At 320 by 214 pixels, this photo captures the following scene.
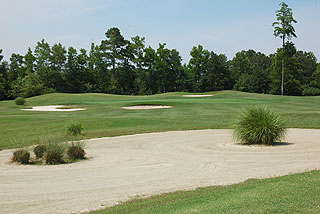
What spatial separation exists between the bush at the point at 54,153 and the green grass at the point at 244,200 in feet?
17.4

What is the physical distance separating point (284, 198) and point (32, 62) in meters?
84.0

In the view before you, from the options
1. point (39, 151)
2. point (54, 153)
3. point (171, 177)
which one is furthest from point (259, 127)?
point (39, 151)

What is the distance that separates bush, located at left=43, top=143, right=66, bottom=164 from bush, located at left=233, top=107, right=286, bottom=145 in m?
6.83

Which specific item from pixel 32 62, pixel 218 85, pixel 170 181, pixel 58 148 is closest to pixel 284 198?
pixel 170 181

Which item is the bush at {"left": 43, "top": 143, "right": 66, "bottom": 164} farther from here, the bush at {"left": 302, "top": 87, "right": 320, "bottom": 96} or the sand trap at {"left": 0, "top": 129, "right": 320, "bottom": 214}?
the bush at {"left": 302, "top": 87, "right": 320, "bottom": 96}

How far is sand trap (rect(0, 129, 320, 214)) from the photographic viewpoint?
7.68 meters

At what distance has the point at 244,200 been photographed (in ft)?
19.6

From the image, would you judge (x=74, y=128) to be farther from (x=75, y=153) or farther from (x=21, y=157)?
(x=21, y=157)

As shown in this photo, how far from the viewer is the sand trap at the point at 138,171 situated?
7676 mm

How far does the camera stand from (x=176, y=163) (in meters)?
10.9

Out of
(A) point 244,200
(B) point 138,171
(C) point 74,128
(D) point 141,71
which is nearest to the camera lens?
(A) point 244,200

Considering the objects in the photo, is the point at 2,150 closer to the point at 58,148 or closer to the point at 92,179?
the point at 58,148

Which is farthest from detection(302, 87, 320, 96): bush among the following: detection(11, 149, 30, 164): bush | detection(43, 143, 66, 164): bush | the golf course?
detection(11, 149, 30, 164): bush

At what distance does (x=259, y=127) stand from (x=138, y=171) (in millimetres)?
5943
